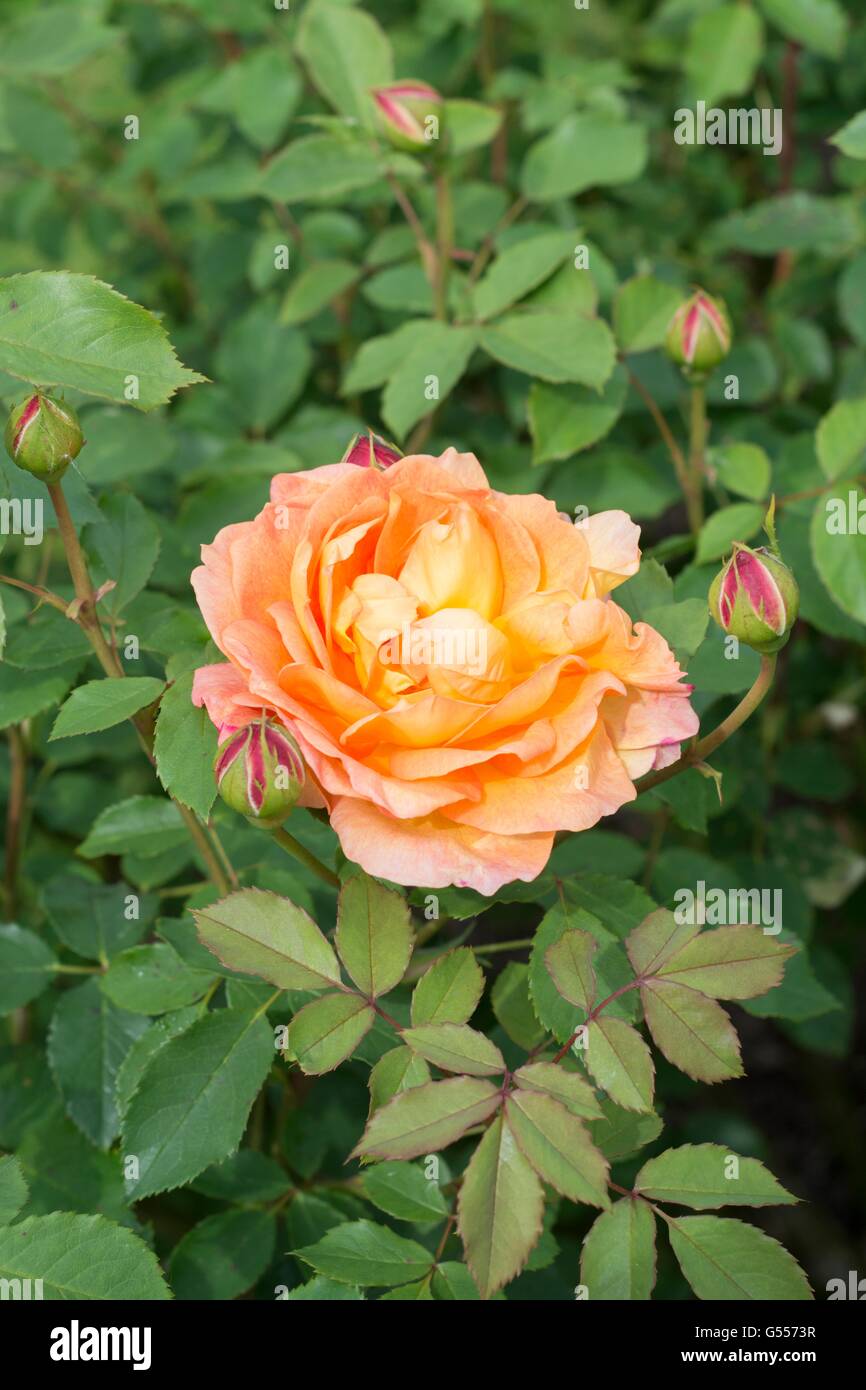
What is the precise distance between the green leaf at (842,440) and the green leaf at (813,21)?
0.81m

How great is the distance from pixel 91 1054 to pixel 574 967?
0.58 m

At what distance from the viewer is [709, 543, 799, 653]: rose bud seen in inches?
38.3

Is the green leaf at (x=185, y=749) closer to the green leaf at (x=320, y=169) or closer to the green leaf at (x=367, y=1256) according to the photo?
the green leaf at (x=367, y=1256)

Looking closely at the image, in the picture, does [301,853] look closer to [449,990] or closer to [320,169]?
[449,990]

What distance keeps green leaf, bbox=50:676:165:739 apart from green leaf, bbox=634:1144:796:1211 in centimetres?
53


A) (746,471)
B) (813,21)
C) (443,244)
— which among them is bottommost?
(746,471)

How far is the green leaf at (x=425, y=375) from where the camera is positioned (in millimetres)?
1494

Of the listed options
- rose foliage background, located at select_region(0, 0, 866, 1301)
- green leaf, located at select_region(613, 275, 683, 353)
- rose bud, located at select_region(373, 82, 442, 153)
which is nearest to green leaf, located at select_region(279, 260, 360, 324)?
rose foliage background, located at select_region(0, 0, 866, 1301)

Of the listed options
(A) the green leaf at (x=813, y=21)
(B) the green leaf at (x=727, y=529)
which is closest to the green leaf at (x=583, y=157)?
Answer: (A) the green leaf at (x=813, y=21)

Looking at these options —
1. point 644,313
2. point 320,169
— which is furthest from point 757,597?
point 320,169

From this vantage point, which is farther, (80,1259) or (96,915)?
(96,915)

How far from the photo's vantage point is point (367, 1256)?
1.03 metres

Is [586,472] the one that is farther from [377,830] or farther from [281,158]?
[377,830]

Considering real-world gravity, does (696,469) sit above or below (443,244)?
below
